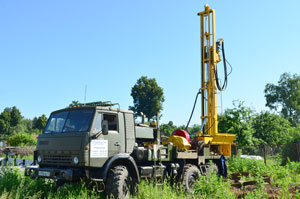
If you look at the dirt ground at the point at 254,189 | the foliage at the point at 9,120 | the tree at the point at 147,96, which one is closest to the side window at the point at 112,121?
the dirt ground at the point at 254,189

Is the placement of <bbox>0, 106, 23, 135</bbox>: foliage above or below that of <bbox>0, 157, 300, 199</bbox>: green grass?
above

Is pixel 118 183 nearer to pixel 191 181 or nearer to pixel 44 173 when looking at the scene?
pixel 44 173

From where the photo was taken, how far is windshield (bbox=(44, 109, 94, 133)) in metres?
7.27

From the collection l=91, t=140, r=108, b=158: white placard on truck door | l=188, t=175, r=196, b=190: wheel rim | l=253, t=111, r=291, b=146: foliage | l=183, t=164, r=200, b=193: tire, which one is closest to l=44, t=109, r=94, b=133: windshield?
l=91, t=140, r=108, b=158: white placard on truck door

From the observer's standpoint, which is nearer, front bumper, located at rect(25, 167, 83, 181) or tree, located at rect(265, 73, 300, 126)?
front bumper, located at rect(25, 167, 83, 181)

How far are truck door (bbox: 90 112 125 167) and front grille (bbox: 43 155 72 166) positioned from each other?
61 cm

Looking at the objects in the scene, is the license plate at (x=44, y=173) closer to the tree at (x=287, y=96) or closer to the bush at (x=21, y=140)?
the bush at (x=21, y=140)

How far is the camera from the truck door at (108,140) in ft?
23.0

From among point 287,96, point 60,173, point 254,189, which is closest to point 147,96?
point 287,96

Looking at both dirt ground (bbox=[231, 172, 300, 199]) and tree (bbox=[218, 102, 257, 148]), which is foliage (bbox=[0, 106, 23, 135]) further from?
dirt ground (bbox=[231, 172, 300, 199])

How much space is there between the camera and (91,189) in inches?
283

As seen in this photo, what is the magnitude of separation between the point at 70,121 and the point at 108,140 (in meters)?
1.13

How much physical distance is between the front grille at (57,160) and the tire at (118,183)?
105 centimetres

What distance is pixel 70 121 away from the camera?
7547 millimetres
